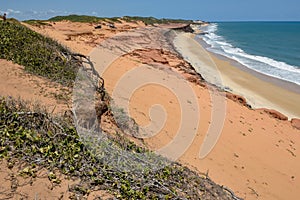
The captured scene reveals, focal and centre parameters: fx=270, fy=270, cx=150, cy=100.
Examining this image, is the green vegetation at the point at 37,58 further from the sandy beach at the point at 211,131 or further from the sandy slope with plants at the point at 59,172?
the sandy slope with plants at the point at 59,172

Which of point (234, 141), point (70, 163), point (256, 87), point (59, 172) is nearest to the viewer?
point (59, 172)

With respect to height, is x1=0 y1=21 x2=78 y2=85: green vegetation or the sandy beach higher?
x1=0 y1=21 x2=78 y2=85: green vegetation

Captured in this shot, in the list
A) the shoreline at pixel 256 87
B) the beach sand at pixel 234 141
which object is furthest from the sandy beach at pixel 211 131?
the shoreline at pixel 256 87

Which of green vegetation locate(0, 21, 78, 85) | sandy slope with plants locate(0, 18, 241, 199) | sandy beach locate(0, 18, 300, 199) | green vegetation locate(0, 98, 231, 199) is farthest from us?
green vegetation locate(0, 21, 78, 85)

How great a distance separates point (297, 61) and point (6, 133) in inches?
1151

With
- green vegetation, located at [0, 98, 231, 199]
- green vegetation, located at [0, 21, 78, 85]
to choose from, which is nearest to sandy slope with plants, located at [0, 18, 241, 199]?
green vegetation, located at [0, 98, 231, 199]

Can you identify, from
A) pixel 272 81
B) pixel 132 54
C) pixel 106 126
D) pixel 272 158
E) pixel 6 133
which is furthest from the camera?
pixel 272 81

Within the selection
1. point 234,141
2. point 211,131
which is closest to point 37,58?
point 211,131

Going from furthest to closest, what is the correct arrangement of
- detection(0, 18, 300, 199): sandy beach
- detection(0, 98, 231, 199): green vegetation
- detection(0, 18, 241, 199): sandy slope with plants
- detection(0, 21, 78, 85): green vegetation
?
detection(0, 21, 78, 85): green vegetation
detection(0, 18, 300, 199): sandy beach
detection(0, 98, 231, 199): green vegetation
detection(0, 18, 241, 199): sandy slope with plants

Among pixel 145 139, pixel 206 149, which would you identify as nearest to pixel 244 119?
pixel 206 149

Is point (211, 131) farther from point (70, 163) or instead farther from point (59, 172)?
point (59, 172)

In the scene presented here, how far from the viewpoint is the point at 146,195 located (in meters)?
3.34

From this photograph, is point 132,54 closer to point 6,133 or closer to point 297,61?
point 6,133

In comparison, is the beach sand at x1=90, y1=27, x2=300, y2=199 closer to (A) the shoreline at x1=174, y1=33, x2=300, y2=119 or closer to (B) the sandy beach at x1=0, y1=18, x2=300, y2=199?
(B) the sandy beach at x1=0, y1=18, x2=300, y2=199
